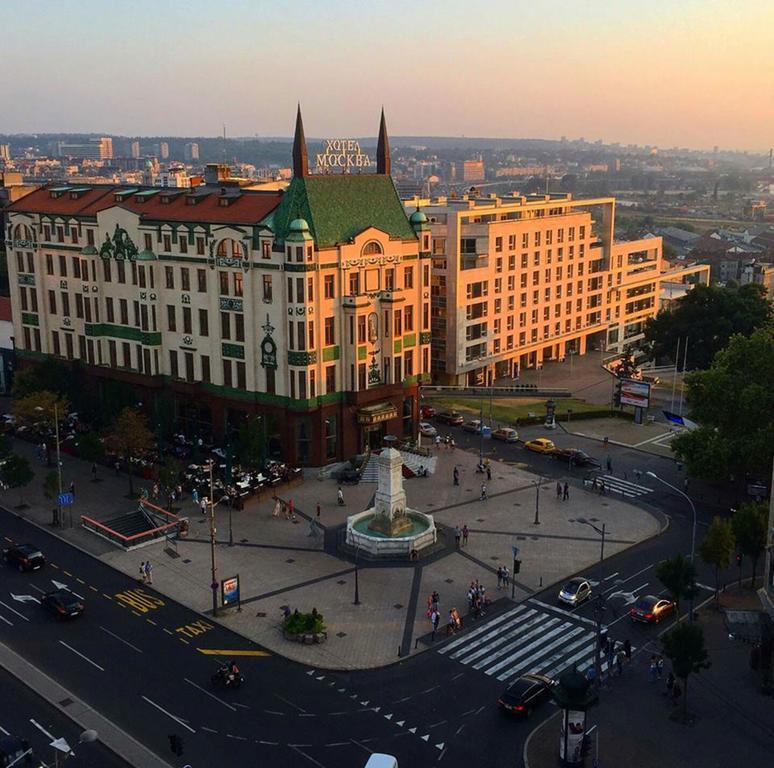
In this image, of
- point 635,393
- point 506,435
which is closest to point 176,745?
point 506,435

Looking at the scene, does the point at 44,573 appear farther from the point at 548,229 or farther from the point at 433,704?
the point at 548,229

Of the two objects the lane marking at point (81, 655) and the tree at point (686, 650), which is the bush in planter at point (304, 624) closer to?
the lane marking at point (81, 655)

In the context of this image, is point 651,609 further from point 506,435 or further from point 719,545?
point 506,435

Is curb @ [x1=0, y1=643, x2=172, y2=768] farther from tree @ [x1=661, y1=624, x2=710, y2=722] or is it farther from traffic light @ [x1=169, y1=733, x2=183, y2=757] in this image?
tree @ [x1=661, y1=624, x2=710, y2=722]

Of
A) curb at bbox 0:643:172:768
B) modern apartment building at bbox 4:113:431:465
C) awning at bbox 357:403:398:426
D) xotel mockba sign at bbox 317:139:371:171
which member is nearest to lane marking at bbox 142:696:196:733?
curb at bbox 0:643:172:768


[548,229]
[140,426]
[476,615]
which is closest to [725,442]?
[476,615]

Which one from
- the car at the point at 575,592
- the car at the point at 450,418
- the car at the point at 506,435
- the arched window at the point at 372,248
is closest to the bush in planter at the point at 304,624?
the car at the point at 575,592

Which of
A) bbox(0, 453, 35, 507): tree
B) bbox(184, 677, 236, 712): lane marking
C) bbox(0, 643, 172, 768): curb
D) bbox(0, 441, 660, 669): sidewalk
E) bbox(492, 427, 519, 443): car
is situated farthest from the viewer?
bbox(492, 427, 519, 443): car
